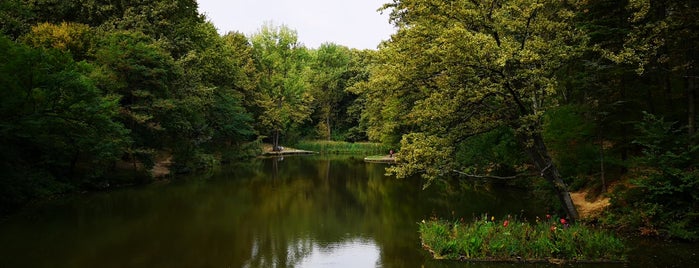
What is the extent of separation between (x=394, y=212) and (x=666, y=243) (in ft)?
32.5

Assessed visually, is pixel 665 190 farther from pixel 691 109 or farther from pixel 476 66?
pixel 476 66

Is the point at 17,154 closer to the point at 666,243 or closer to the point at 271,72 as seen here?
the point at 666,243

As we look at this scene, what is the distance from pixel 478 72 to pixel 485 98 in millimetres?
1279

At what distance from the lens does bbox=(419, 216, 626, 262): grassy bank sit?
11914 millimetres

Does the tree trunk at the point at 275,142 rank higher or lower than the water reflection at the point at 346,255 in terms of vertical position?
higher

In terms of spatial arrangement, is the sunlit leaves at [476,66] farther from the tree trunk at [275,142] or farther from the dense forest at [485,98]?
the tree trunk at [275,142]

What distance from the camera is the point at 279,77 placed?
64.6 metres

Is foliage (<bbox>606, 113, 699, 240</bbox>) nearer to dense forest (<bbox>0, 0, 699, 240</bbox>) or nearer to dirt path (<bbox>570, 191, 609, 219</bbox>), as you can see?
dense forest (<bbox>0, 0, 699, 240</bbox>)

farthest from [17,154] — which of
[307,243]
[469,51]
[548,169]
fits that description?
[548,169]

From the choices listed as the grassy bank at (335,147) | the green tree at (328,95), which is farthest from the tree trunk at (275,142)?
the green tree at (328,95)

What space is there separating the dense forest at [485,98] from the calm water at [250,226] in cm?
188

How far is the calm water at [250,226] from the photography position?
41.8ft

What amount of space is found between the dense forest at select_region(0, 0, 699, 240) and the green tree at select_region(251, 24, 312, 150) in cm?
2960

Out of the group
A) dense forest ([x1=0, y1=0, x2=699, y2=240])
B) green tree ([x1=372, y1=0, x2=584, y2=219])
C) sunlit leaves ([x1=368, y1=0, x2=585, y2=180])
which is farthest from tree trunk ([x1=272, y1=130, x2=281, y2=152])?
green tree ([x1=372, y1=0, x2=584, y2=219])
